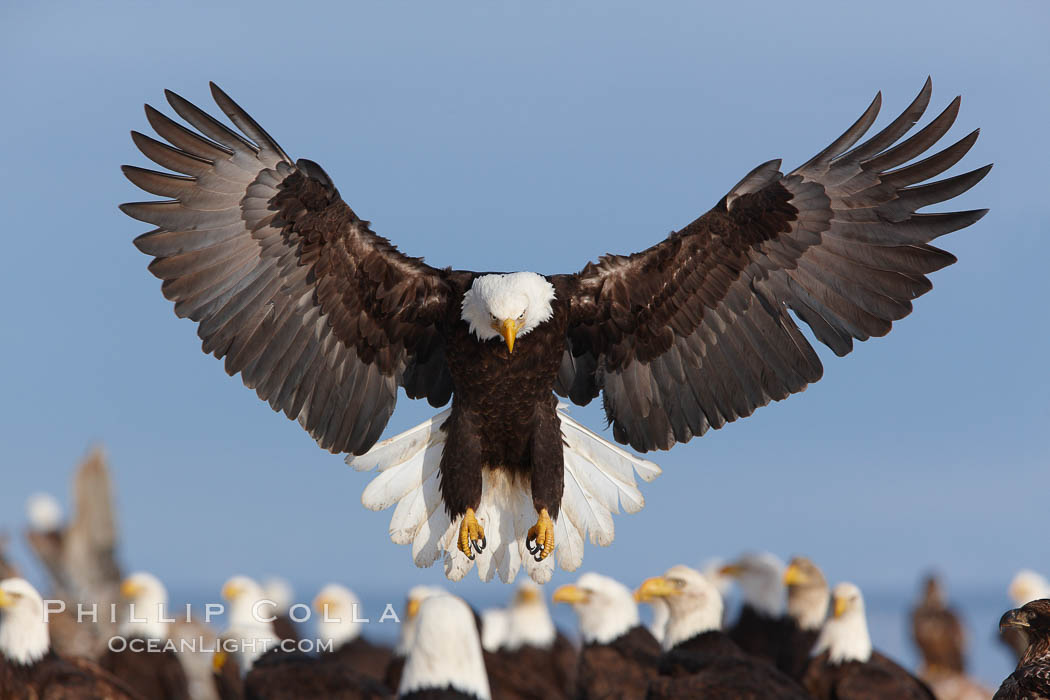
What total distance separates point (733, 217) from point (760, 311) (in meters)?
0.42

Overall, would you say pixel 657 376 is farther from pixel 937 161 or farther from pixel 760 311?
pixel 937 161

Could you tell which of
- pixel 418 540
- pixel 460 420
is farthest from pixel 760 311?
pixel 418 540

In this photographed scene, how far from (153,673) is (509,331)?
14.3 feet

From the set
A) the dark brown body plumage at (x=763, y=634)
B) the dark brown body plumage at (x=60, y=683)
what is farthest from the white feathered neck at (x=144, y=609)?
the dark brown body plumage at (x=763, y=634)

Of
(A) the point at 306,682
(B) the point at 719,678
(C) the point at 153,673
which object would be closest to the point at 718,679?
(B) the point at 719,678

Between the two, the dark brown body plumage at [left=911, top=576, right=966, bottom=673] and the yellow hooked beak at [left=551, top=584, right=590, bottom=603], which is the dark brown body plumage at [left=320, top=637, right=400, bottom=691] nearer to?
the yellow hooked beak at [left=551, top=584, right=590, bottom=603]

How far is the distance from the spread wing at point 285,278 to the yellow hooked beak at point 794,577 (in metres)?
3.45

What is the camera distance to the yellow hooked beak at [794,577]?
27.5 ft

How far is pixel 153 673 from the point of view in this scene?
27.5 feet

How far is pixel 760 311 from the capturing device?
5.57 metres

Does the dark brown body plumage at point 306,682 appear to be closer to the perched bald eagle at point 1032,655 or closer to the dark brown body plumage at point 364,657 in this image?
the dark brown body plumage at point 364,657

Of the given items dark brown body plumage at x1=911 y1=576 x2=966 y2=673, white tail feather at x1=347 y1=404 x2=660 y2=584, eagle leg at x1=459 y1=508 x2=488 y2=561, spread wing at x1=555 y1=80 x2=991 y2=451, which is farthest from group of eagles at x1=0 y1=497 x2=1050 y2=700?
dark brown body plumage at x1=911 y1=576 x2=966 y2=673

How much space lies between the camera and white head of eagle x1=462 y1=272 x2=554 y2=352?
510 cm

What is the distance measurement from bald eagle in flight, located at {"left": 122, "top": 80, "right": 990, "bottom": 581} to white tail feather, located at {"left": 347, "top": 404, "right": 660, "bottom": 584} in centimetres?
1
